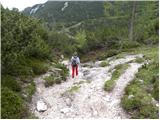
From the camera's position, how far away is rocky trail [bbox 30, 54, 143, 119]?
17891 millimetres

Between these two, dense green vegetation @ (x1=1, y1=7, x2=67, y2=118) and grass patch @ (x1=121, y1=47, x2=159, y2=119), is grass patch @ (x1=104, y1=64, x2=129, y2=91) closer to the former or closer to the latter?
grass patch @ (x1=121, y1=47, x2=159, y2=119)

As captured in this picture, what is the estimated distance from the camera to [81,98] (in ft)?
65.0

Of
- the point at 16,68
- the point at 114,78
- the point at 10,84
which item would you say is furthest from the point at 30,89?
the point at 114,78

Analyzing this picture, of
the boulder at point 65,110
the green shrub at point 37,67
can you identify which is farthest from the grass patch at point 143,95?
the green shrub at point 37,67

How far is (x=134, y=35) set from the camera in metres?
51.7

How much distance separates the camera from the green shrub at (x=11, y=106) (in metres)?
16.4

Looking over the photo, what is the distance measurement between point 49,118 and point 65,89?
4.55 meters

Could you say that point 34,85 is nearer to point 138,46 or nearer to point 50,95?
point 50,95

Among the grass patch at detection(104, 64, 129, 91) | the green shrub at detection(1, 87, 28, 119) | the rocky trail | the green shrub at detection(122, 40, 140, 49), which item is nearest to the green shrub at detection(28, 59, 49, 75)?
the rocky trail

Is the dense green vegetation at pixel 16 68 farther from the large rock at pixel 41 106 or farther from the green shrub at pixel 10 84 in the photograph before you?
the large rock at pixel 41 106

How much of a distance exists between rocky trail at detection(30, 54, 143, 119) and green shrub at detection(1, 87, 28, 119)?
1.03 m

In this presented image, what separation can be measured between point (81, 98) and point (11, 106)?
4.54 meters

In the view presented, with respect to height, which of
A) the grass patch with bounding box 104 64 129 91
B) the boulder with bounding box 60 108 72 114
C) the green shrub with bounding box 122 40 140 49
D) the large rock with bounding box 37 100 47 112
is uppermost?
the grass patch with bounding box 104 64 129 91

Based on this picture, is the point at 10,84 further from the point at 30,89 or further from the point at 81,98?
the point at 81,98
